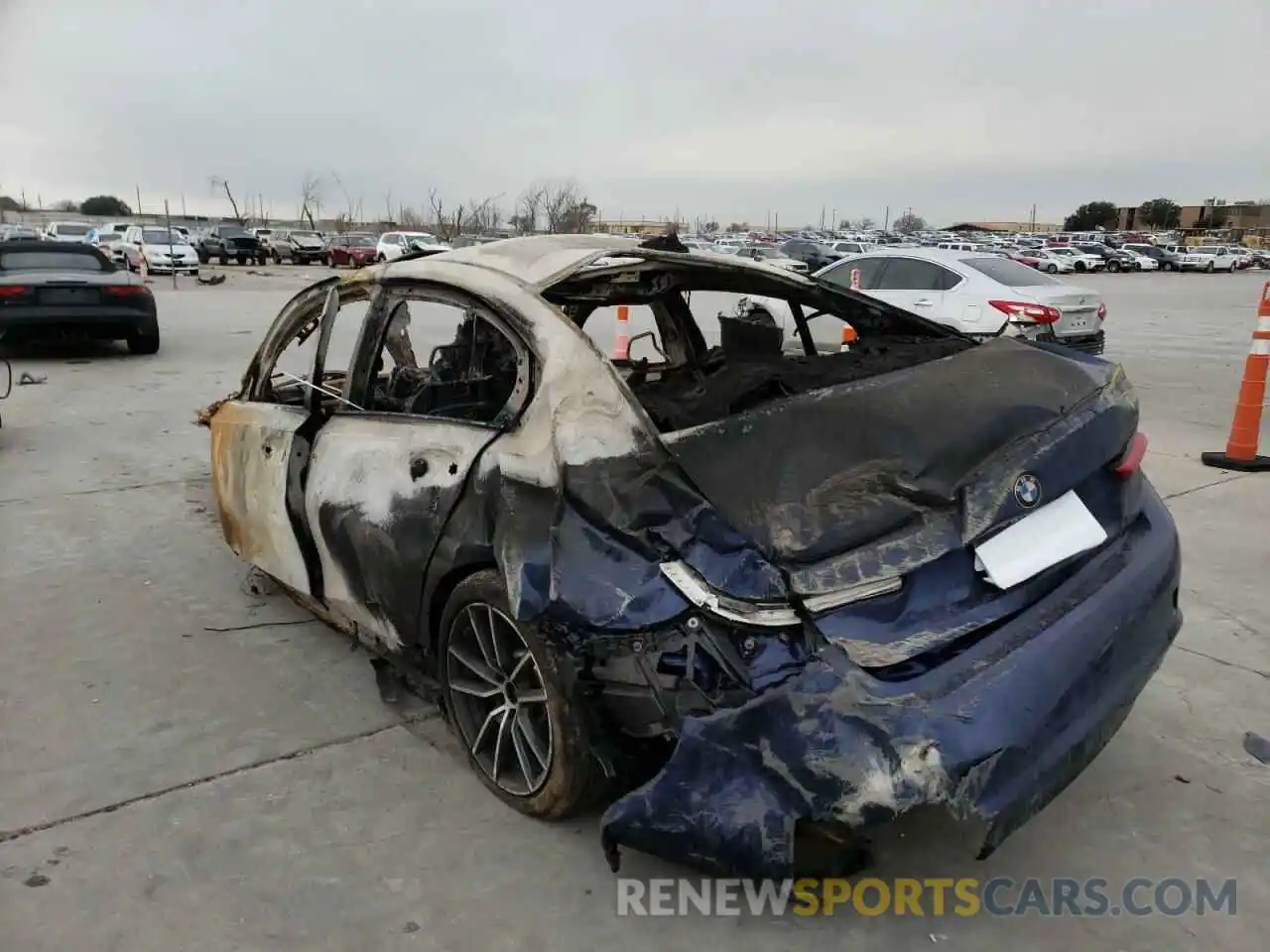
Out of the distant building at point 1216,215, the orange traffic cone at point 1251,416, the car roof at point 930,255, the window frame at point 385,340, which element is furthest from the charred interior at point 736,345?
the distant building at point 1216,215

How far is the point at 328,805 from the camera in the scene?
2947mm

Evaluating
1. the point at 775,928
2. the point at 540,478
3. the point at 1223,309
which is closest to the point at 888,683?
the point at 775,928

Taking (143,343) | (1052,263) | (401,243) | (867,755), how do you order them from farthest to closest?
(1052,263) → (401,243) → (143,343) → (867,755)

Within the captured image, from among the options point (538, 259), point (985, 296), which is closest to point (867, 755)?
point (538, 259)

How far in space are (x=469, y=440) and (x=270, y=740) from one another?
1.36 meters

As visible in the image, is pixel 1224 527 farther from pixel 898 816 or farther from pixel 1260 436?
pixel 898 816

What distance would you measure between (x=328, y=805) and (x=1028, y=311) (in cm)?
991

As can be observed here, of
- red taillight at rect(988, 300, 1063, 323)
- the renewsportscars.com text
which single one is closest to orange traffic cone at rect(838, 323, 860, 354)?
the renewsportscars.com text

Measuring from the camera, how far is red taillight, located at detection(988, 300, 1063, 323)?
422 inches

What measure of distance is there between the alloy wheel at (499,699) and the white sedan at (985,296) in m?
8.52

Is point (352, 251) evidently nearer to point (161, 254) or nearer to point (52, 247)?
point (161, 254)

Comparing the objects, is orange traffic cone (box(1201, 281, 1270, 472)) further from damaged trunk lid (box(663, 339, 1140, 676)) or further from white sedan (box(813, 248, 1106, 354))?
damaged trunk lid (box(663, 339, 1140, 676))

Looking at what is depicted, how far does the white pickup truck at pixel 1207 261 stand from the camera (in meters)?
51.1

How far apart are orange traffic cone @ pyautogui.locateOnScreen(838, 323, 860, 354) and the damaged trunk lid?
4.77 ft
